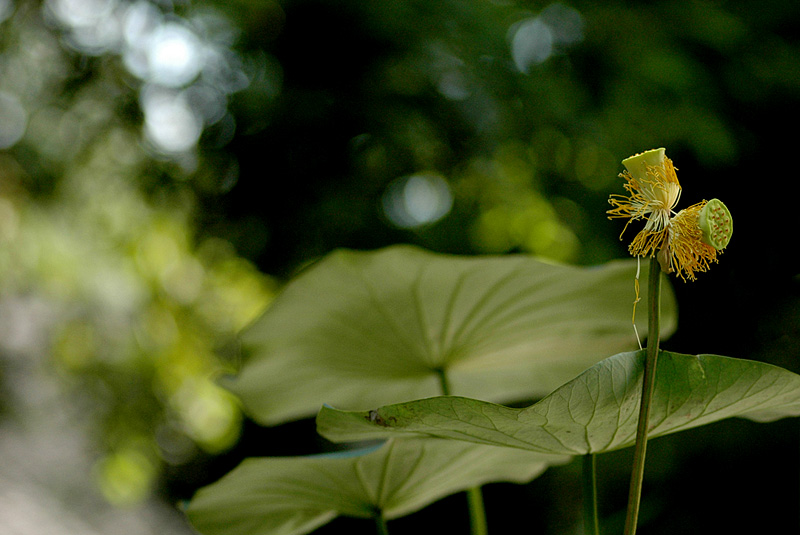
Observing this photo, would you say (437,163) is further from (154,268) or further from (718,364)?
(718,364)

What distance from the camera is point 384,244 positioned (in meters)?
0.95

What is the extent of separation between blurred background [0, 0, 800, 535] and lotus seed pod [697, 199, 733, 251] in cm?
54

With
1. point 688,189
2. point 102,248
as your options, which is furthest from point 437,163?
point 102,248

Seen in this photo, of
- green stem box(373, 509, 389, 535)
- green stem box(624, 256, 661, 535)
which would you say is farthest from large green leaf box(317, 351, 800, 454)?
green stem box(373, 509, 389, 535)

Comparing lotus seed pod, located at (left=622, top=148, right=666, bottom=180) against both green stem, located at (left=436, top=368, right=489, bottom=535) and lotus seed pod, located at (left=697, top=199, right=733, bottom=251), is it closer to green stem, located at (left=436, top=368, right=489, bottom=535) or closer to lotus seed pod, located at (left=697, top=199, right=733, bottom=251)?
lotus seed pod, located at (left=697, top=199, right=733, bottom=251)

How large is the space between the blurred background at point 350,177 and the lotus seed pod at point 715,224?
1.76ft

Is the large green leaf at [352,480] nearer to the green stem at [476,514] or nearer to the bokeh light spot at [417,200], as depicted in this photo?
the green stem at [476,514]

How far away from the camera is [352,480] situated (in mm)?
323

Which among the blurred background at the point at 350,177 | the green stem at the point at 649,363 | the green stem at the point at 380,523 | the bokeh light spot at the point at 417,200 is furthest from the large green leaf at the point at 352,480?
the bokeh light spot at the point at 417,200

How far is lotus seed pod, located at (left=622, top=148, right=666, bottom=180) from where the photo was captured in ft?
0.62

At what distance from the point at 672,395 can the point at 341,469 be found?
Answer: 0.18 m

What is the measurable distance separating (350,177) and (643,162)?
742 mm

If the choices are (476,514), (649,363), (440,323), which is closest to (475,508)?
(476,514)

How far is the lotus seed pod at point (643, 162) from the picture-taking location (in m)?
0.19
